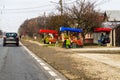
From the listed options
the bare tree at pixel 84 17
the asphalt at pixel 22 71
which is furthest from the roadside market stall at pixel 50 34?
the asphalt at pixel 22 71

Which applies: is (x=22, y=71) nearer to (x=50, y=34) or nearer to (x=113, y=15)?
(x=50, y=34)

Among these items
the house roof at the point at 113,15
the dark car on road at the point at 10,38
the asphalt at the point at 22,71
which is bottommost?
the asphalt at the point at 22,71

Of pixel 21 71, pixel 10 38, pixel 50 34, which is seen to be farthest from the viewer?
pixel 50 34

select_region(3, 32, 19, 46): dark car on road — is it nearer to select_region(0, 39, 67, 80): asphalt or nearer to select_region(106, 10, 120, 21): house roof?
select_region(0, 39, 67, 80): asphalt

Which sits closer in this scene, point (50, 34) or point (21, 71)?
point (21, 71)

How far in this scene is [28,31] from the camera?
15825 cm

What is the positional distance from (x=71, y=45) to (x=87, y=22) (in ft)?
27.8

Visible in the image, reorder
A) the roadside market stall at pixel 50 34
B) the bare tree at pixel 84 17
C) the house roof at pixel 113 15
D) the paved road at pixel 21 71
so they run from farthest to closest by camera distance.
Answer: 1. the house roof at pixel 113 15
2. the roadside market stall at pixel 50 34
3. the bare tree at pixel 84 17
4. the paved road at pixel 21 71

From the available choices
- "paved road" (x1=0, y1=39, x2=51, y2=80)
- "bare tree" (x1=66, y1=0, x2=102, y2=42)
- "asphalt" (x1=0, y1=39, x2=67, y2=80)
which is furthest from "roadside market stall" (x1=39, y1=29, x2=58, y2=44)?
→ "paved road" (x1=0, y1=39, x2=51, y2=80)

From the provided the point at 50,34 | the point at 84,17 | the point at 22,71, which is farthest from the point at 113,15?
the point at 22,71

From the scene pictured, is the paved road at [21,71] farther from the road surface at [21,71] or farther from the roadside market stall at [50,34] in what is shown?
the roadside market stall at [50,34]

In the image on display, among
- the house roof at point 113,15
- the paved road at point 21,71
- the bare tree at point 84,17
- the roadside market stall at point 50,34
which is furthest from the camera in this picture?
the house roof at point 113,15

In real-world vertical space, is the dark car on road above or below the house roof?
below

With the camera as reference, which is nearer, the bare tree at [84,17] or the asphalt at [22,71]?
the asphalt at [22,71]
